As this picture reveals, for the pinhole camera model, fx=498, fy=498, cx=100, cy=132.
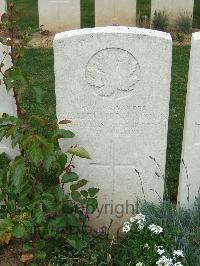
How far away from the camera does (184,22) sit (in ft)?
32.0

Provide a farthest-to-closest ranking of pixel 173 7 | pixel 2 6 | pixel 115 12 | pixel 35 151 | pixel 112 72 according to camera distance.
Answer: pixel 115 12, pixel 173 7, pixel 2 6, pixel 112 72, pixel 35 151

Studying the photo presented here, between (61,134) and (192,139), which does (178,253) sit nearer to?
(192,139)

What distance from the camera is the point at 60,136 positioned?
3316 mm

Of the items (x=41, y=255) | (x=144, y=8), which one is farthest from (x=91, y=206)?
(x=144, y=8)

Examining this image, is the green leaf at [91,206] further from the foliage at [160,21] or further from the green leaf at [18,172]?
the foliage at [160,21]

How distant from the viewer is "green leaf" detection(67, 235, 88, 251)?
11.2 ft

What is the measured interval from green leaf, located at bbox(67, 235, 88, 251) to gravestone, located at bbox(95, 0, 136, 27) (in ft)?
23.5

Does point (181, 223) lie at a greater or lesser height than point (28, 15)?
lesser

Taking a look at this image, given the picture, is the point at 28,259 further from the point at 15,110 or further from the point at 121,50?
the point at 121,50

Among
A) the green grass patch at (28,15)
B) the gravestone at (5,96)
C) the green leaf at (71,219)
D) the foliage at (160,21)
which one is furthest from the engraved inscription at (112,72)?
the foliage at (160,21)

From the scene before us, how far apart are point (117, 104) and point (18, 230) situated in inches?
43.6

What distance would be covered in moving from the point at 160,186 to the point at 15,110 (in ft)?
4.09

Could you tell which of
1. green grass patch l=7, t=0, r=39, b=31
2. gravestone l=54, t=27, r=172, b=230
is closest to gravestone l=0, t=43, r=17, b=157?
gravestone l=54, t=27, r=172, b=230

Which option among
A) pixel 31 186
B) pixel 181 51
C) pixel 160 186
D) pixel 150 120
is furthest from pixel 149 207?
pixel 181 51
